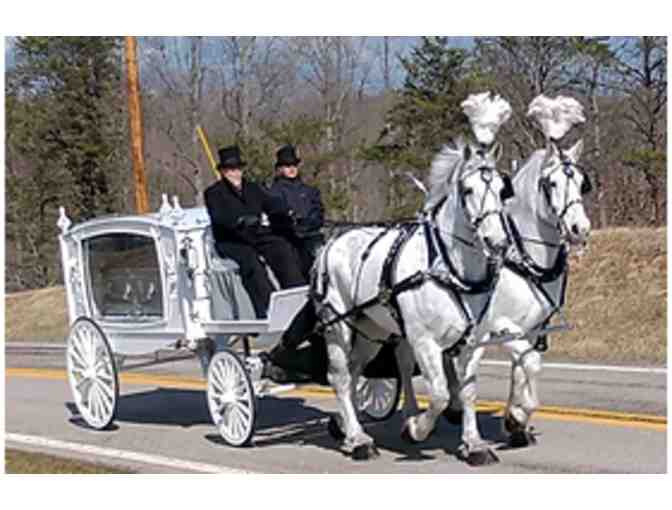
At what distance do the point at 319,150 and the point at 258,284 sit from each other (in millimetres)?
18262

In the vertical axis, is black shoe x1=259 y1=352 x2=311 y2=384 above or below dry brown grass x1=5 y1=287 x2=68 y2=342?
above

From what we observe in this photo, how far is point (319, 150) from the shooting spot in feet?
92.0

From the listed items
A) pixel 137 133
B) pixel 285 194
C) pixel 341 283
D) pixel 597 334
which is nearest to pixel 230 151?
pixel 285 194

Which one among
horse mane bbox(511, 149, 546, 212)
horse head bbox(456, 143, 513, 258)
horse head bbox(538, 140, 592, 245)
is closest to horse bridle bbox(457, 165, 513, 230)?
horse head bbox(456, 143, 513, 258)

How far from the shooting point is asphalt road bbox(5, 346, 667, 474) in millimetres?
8922

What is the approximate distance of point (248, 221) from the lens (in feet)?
32.2

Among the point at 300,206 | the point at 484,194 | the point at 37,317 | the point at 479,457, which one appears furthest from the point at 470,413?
the point at 37,317

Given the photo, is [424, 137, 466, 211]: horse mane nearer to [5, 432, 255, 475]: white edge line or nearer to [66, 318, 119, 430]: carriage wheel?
[5, 432, 255, 475]: white edge line

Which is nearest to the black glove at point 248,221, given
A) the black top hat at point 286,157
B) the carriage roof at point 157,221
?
the carriage roof at point 157,221

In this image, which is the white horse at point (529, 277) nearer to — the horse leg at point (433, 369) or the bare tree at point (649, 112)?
the horse leg at point (433, 369)

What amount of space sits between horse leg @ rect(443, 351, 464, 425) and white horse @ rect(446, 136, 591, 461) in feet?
1.61

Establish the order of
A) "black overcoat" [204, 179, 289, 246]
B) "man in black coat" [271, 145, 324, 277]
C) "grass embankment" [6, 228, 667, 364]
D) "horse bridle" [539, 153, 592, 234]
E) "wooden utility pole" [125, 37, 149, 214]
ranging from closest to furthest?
"horse bridle" [539, 153, 592, 234]
"black overcoat" [204, 179, 289, 246]
"man in black coat" [271, 145, 324, 277]
"grass embankment" [6, 228, 667, 364]
"wooden utility pole" [125, 37, 149, 214]

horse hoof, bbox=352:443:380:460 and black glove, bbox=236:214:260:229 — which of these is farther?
black glove, bbox=236:214:260:229

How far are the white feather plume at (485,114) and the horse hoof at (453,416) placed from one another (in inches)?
110
